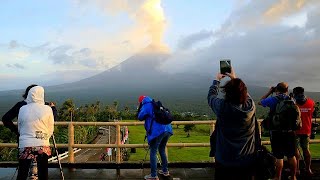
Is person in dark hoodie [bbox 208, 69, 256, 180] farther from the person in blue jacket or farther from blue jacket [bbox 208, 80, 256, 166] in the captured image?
the person in blue jacket

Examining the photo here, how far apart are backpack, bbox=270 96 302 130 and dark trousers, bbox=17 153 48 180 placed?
134 inches

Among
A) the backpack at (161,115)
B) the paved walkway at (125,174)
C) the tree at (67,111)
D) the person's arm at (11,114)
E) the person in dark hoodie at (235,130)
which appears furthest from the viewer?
the tree at (67,111)

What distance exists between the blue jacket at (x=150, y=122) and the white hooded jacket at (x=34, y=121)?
6.22 feet

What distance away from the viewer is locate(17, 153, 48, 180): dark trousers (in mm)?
5121

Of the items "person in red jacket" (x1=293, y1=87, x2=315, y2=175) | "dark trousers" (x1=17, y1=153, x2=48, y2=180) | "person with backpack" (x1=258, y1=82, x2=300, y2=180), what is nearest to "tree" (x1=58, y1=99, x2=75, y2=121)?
"person in red jacket" (x1=293, y1=87, x2=315, y2=175)

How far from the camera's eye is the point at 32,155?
510 centimetres

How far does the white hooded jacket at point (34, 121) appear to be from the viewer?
511cm

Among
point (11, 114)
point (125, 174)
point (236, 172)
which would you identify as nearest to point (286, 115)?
point (236, 172)

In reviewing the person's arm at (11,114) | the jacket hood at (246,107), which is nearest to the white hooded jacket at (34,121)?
the person's arm at (11,114)

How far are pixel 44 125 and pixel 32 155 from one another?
417 mm

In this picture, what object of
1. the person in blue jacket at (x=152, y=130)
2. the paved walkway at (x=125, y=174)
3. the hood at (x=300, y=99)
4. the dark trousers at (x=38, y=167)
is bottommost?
Answer: the paved walkway at (x=125, y=174)

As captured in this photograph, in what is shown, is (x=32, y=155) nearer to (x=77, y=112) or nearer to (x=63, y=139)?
(x=63, y=139)

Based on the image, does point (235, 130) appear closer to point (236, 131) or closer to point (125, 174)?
point (236, 131)

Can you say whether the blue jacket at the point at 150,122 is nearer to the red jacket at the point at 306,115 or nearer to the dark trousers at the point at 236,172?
the red jacket at the point at 306,115
